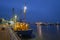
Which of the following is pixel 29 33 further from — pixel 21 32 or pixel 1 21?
pixel 1 21

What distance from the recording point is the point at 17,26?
109 feet

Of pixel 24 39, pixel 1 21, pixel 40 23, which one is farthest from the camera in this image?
pixel 40 23

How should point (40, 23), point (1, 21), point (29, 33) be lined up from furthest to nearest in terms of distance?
point (40, 23)
point (1, 21)
point (29, 33)

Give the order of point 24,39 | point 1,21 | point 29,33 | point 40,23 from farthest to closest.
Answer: point 40,23 → point 1,21 → point 29,33 → point 24,39

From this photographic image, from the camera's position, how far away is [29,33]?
31625mm

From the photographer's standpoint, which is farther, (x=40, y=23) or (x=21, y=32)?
(x=40, y=23)

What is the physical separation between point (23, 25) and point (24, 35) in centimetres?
318

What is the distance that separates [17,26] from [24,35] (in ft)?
11.5

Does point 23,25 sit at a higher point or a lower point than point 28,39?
higher

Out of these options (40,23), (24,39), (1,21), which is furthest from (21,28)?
(40,23)

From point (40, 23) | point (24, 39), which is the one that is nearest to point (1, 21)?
point (24, 39)

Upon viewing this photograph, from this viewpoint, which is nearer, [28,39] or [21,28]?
[28,39]

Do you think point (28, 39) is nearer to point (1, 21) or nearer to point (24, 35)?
point (24, 35)

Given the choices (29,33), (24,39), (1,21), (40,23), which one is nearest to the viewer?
(24,39)
